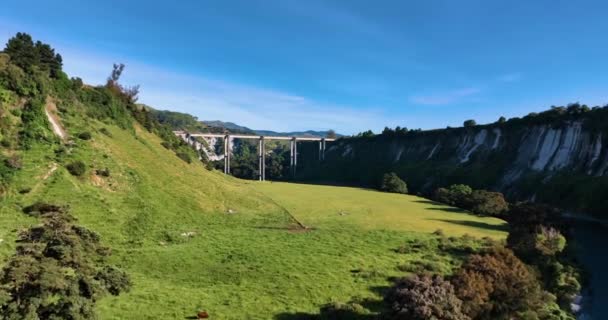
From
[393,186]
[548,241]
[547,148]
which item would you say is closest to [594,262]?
[548,241]

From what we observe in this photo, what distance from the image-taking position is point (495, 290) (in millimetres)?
28719

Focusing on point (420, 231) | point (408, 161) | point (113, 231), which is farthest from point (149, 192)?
point (408, 161)

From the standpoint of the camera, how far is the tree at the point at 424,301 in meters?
22.5

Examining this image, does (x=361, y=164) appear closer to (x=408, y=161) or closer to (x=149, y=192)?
(x=408, y=161)

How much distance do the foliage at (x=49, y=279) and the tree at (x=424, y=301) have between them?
16.1 m

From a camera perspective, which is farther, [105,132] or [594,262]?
[105,132]

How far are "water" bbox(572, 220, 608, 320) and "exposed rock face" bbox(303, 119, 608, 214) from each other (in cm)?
1340

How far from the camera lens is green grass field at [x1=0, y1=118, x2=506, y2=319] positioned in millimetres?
29047

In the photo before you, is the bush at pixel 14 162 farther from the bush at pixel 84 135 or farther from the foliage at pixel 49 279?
the foliage at pixel 49 279

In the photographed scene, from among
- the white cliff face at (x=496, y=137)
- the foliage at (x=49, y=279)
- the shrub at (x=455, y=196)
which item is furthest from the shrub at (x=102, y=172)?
the white cliff face at (x=496, y=137)

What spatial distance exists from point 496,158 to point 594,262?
275ft

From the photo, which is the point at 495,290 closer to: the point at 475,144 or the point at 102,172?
the point at 102,172

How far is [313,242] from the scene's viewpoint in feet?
149

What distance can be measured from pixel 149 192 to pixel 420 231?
3585 centimetres
